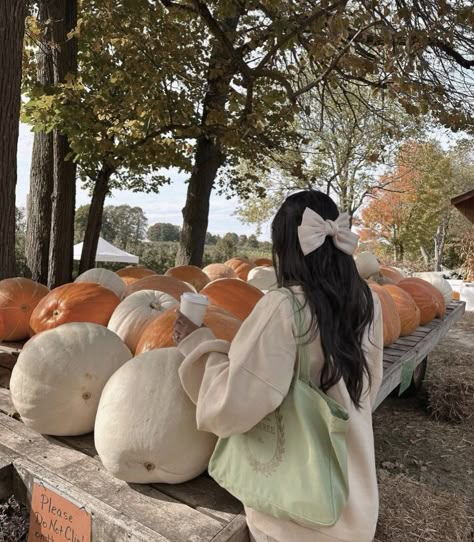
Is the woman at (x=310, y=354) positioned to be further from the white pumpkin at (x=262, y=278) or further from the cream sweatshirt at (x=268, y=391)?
the white pumpkin at (x=262, y=278)

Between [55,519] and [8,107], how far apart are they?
10.2ft

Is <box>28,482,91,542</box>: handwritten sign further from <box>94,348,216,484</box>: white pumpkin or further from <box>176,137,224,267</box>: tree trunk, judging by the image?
<box>176,137,224,267</box>: tree trunk

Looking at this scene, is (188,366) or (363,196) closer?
(188,366)

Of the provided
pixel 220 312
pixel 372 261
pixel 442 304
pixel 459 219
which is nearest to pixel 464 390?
pixel 442 304

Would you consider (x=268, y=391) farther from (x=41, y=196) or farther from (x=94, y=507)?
(x=41, y=196)

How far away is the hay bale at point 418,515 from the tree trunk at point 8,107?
10.6 feet

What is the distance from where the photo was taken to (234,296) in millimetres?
3197

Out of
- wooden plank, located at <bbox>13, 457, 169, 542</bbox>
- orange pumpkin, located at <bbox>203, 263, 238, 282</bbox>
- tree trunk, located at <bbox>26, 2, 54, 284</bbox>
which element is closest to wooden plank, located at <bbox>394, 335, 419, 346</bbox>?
orange pumpkin, located at <bbox>203, 263, 238, 282</bbox>

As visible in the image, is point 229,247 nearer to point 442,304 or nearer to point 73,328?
point 442,304

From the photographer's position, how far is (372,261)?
5.11 meters

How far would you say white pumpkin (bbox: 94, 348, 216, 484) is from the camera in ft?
5.24

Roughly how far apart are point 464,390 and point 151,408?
5.20m

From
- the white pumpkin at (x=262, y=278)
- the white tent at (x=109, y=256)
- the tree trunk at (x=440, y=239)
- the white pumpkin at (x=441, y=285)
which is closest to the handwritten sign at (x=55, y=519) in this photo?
the white pumpkin at (x=262, y=278)

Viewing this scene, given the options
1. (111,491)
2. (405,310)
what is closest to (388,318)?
(405,310)
